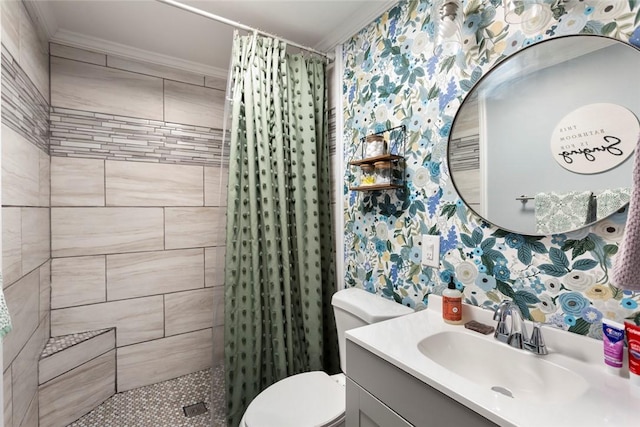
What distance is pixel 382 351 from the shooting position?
93 centimetres

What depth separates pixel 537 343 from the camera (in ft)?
3.02

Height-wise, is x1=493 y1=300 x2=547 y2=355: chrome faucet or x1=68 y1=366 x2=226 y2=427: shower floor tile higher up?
x1=493 y1=300 x2=547 y2=355: chrome faucet

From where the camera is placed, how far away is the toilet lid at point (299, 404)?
1.20 metres

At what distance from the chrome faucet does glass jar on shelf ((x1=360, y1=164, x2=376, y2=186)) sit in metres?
0.79

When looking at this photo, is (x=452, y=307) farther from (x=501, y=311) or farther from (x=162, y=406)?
(x=162, y=406)

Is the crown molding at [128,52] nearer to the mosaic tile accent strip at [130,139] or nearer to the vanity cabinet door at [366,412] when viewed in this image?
the mosaic tile accent strip at [130,139]

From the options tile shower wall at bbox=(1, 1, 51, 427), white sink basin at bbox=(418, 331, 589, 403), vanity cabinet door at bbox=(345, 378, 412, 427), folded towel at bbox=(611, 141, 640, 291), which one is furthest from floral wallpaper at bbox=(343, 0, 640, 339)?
tile shower wall at bbox=(1, 1, 51, 427)

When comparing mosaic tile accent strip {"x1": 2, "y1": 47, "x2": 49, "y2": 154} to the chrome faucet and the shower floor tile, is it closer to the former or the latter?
the shower floor tile

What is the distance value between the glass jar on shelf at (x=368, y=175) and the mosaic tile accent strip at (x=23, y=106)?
1.55 m

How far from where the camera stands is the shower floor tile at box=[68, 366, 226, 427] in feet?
5.39

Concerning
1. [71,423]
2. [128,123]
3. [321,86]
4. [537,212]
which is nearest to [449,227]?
[537,212]

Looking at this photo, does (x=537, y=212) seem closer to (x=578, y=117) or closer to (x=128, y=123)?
(x=578, y=117)

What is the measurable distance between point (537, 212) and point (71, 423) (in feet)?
8.49

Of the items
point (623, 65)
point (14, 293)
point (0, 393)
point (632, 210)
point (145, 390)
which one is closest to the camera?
point (632, 210)
